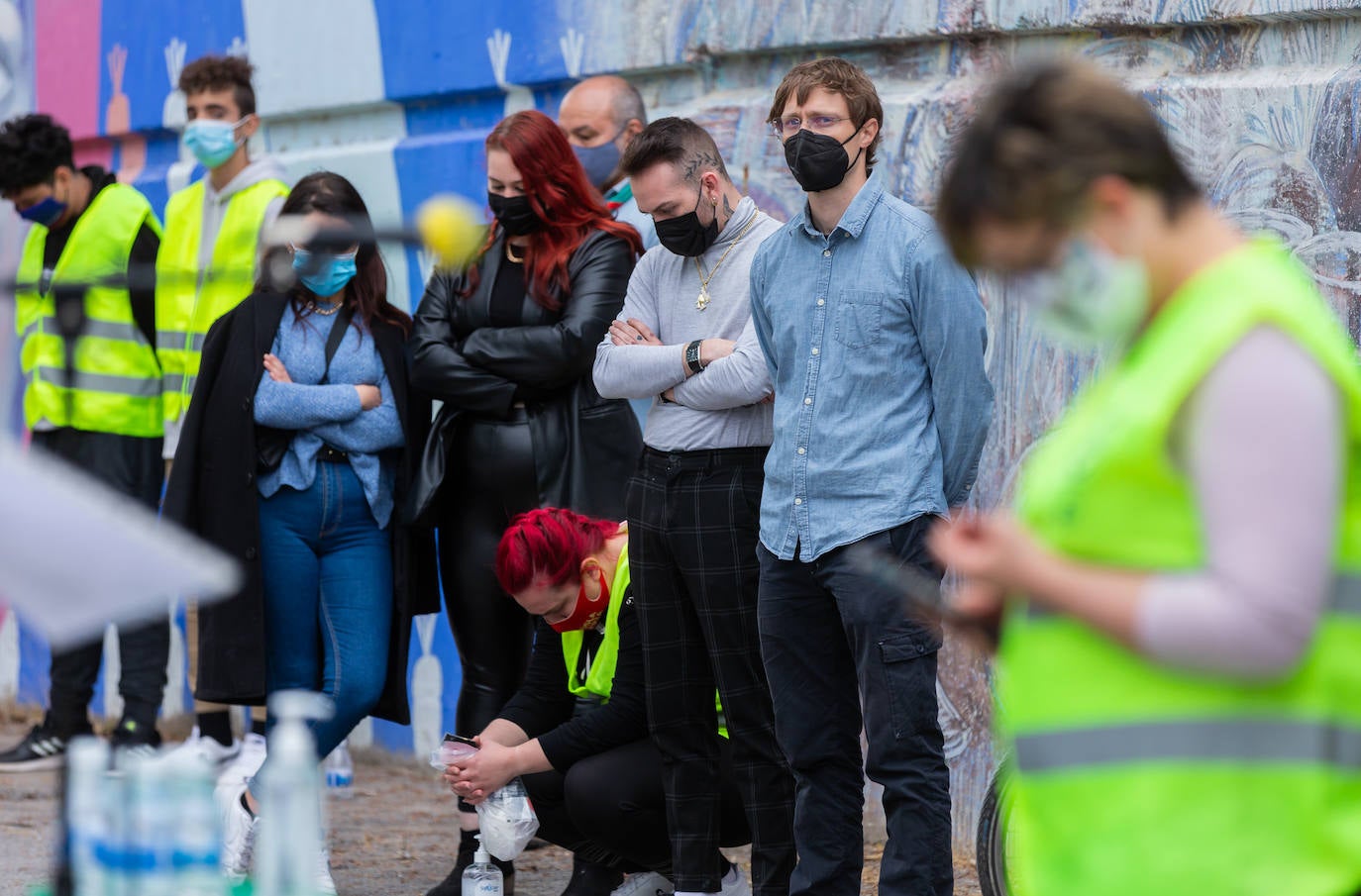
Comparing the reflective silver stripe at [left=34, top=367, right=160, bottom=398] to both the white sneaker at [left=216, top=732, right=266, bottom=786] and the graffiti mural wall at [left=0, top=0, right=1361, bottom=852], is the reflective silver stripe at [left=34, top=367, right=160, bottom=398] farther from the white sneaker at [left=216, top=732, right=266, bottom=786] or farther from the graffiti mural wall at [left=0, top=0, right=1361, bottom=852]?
the white sneaker at [left=216, top=732, right=266, bottom=786]

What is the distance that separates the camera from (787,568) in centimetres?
404

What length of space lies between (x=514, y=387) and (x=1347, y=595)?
324 centimetres

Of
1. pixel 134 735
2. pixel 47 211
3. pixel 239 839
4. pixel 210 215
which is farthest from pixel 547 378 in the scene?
pixel 47 211

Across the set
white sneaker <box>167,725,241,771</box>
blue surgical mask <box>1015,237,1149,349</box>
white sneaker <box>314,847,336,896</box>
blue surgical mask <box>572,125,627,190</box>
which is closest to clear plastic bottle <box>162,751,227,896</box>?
blue surgical mask <box>1015,237,1149,349</box>

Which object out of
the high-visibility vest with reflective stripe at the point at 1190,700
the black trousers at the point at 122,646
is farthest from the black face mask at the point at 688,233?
the black trousers at the point at 122,646

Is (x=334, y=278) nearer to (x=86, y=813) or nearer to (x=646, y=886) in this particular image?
(x=646, y=886)

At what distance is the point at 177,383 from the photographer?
638cm

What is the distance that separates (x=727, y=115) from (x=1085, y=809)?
12.9 ft

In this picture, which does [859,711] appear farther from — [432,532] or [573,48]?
[573,48]

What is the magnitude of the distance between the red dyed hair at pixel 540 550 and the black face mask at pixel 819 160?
1.06 meters

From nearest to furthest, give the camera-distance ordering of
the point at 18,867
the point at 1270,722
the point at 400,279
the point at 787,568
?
the point at 1270,722, the point at 787,568, the point at 18,867, the point at 400,279

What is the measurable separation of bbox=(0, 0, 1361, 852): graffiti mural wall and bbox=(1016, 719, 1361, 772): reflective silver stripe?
9.00 feet

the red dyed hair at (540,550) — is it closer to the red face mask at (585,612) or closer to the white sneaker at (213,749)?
the red face mask at (585,612)

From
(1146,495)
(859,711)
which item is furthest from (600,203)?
(1146,495)
